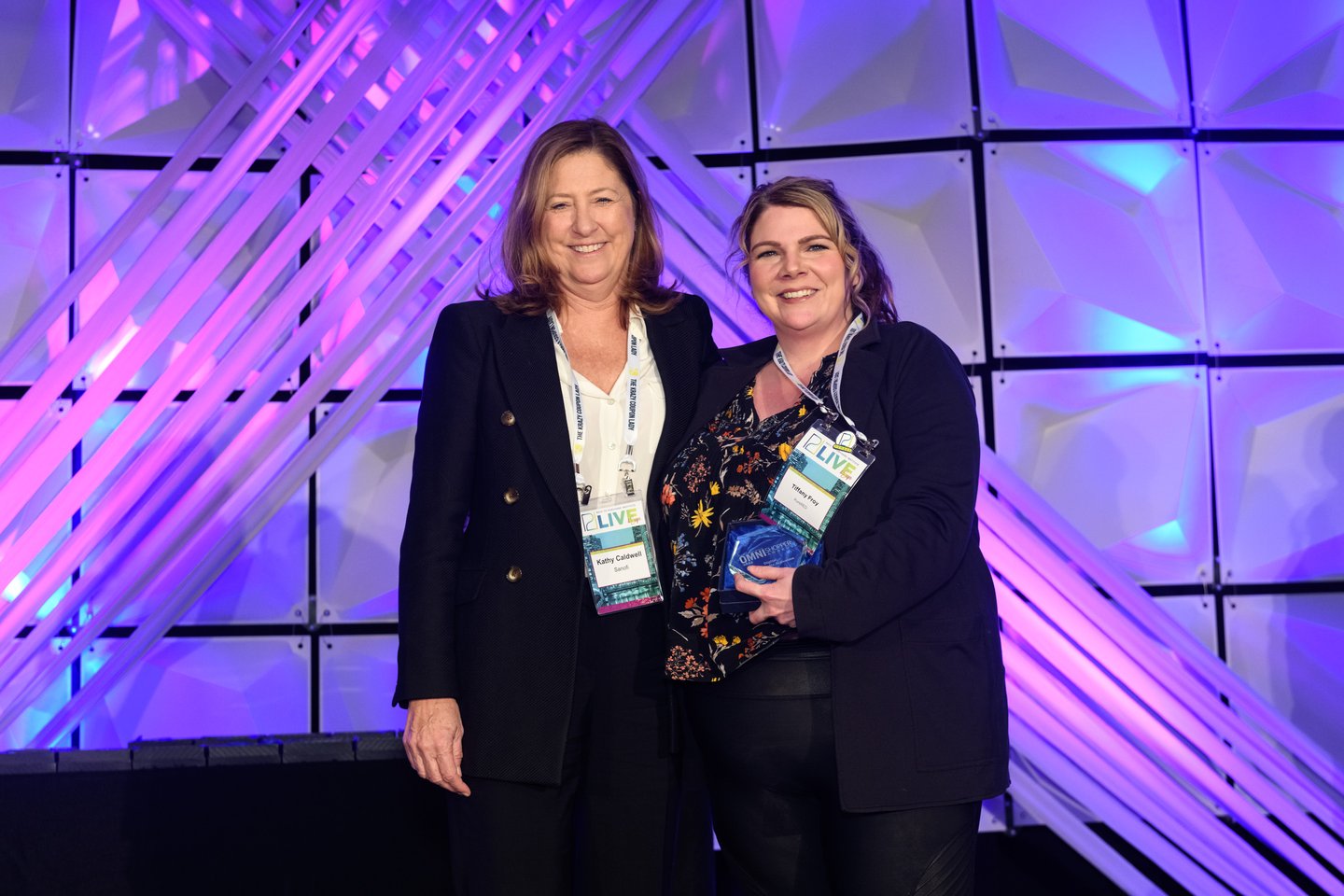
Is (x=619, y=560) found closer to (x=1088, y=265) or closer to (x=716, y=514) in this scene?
(x=716, y=514)

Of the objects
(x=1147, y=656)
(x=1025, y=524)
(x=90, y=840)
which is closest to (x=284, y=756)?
(x=90, y=840)

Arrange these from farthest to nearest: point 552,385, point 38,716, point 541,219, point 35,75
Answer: point 35,75 < point 38,716 < point 541,219 < point 552,385

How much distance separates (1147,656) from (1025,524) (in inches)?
17.9

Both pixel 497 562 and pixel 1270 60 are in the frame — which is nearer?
pixel 497 562

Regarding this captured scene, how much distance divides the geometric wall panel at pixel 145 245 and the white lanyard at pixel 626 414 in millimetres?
1550

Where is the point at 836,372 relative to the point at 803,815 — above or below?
above

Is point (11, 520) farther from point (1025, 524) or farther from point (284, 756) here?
point (1025, 524)

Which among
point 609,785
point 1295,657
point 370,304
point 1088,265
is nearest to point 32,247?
point 370,304

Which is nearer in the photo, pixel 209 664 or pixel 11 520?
pixel 11 520

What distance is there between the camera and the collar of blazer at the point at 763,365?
1.69 meters

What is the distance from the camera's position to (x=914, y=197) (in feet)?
10.7

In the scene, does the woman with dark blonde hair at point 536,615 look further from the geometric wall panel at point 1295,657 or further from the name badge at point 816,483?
the geometric wall panel at point 1295,657

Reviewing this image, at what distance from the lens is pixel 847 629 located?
1.53m

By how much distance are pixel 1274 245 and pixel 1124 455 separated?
0.78m
